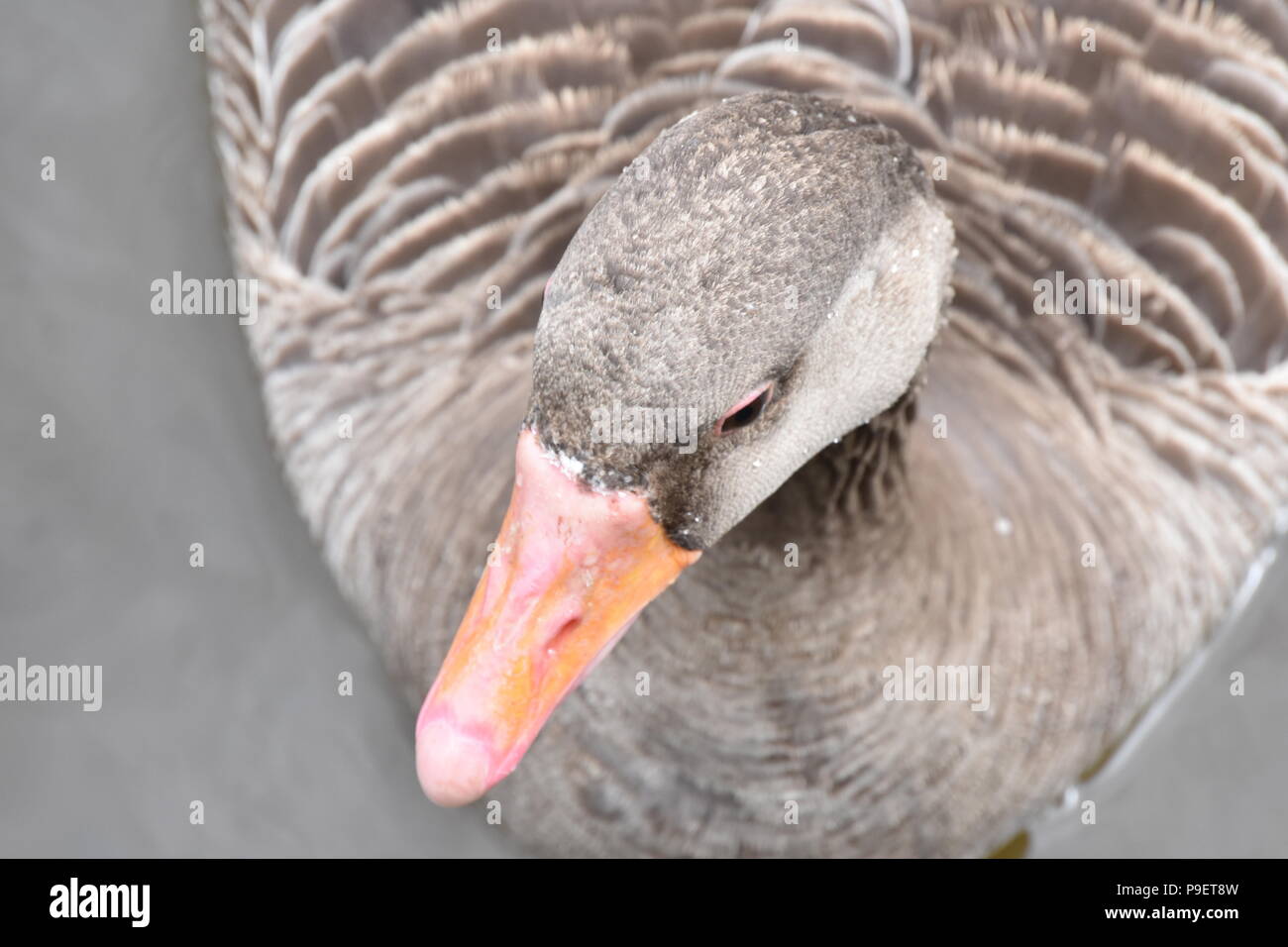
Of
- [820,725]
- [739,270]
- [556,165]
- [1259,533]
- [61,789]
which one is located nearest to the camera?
[739,270]

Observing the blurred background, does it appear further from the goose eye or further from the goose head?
the goose eye

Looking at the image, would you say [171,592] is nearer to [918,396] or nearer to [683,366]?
[918,396]

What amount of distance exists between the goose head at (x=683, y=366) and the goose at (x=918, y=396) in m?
0.52

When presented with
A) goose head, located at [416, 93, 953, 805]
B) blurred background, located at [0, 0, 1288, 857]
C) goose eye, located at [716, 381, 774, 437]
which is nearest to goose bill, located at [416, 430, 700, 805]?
goose head, located at [416, 93, 953, 805]

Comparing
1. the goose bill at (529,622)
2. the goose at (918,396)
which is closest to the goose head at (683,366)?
the goose bill at (529,622)

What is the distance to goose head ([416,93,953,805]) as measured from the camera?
219 centimetres

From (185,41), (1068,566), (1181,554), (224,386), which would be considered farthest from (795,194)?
(185,41)

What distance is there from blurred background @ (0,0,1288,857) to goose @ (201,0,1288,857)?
49 centimetres

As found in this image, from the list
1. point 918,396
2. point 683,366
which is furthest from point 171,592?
point 683,366

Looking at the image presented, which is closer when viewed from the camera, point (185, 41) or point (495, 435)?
point (495, 435)

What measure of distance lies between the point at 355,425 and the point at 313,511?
356 mm

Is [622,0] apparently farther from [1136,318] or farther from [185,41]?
[185,41]

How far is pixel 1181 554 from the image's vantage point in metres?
3.68

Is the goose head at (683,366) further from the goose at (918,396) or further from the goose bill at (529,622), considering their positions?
the goose at (918,396)
